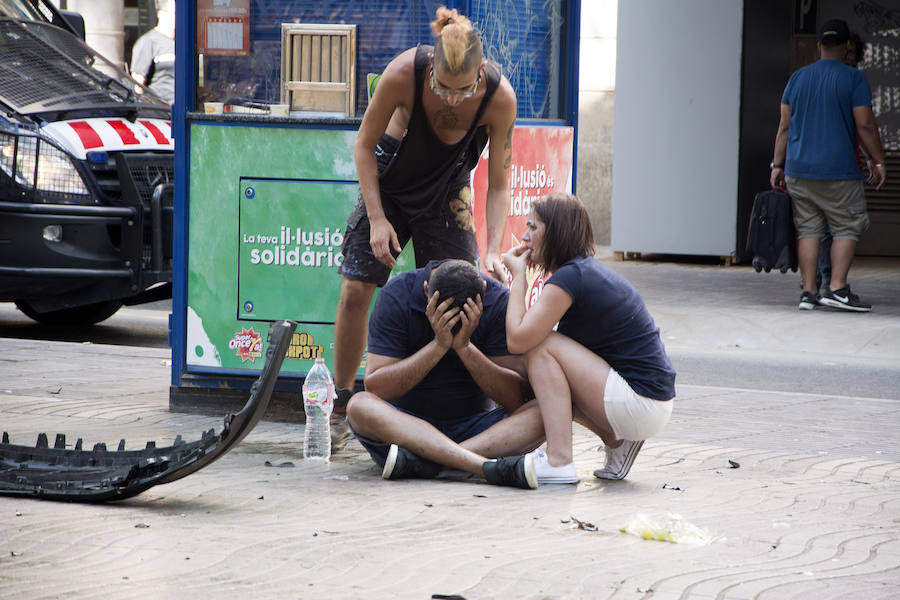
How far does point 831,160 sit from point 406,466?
5888mm

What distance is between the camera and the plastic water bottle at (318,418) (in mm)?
5230

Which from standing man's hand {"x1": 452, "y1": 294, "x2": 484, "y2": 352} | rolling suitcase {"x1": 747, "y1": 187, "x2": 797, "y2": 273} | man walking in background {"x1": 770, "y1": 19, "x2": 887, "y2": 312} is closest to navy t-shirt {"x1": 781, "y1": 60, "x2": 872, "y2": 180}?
man walking in background {"x1": 770, "y1": 19, "x2": 887, "y2": 312}

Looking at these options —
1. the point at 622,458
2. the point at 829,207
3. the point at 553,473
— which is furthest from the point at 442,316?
the point at 829,207

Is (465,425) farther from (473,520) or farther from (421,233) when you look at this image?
(421,233)

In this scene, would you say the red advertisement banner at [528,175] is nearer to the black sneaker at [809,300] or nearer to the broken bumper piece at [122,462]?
the broken bumper piece at [122,462]

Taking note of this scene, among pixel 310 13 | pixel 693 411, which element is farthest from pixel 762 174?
pixel 310 13

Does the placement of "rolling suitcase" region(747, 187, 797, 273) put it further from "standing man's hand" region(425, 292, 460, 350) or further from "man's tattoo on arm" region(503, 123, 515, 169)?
"standing man's hand" region(425, 292, 460, 350)

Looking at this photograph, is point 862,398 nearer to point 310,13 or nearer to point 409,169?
point 409,169

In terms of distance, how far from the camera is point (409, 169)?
17.6 ft

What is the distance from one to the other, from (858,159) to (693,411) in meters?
4.09

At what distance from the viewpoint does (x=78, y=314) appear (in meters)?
9.39

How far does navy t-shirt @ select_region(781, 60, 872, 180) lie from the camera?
31.7 ft

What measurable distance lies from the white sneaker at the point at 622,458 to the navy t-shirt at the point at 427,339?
52cm

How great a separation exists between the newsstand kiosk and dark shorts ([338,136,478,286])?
1.05 feet
